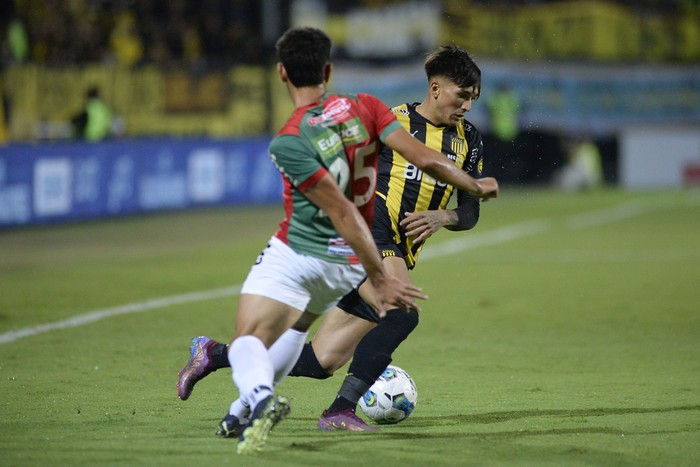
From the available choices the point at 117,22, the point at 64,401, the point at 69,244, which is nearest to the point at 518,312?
the point at 64,401

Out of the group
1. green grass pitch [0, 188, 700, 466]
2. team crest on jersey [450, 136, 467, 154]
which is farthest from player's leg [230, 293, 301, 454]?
team crest on jersey [450, 136, 467, 154]

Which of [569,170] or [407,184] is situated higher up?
[407,184]

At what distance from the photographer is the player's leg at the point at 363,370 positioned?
5770 mm

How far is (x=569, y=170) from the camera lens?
33781mm

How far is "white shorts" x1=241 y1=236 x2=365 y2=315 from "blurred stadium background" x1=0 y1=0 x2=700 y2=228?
12.9 meters

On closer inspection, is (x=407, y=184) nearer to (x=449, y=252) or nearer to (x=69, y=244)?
(x=449, y=252)

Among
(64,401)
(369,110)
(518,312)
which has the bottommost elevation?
(518,312)

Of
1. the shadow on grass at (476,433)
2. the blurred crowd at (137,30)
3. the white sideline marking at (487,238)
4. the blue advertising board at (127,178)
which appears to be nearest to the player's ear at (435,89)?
the shadow on grass at (476,433)

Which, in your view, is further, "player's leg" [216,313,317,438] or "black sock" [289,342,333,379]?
"black sock" [289,342,333,379]

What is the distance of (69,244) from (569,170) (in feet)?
66.5

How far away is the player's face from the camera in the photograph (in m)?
6.25

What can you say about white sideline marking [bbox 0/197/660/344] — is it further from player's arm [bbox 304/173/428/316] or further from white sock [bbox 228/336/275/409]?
player's arm [bbox 304/173/428/316]

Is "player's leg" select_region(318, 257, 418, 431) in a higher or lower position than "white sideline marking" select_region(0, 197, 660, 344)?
higher

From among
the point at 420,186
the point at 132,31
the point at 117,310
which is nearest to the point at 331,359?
the point at 420,186
